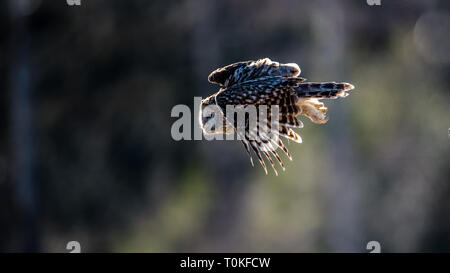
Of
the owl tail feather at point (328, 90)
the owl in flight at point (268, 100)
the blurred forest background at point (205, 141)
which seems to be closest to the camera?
the owl tail feather at point (328, 90)

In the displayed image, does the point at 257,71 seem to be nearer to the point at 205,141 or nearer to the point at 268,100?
the point at 268,100

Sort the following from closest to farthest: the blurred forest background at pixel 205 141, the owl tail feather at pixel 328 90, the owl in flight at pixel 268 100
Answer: the owl tail feather at pixel 328 90
the owl in flight at pixel 268 100
the blurred forest background at pixel 205 141

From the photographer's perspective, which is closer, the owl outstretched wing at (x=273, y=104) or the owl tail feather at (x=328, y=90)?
the owl tail feather at (x=328, y=90)

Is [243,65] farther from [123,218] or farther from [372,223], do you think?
[123,218]

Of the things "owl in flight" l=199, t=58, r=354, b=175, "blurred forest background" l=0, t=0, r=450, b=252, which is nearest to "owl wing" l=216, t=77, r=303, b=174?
"owl in flight" l=199, t=58, r=354, b=175

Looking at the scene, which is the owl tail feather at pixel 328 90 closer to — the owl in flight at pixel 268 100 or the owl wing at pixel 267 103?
the owl in flight at pixel 268 100

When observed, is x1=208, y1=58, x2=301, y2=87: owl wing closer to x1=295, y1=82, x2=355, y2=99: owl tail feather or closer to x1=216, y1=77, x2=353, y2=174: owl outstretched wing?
x1=216, y1=77, x2=353, y2=174: owl outstretched wing

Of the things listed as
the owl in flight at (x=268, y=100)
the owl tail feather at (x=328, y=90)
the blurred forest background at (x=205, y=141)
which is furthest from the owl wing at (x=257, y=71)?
the blurred forest background at (x=205, y=141)

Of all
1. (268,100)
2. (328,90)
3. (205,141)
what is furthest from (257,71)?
(205,141)
